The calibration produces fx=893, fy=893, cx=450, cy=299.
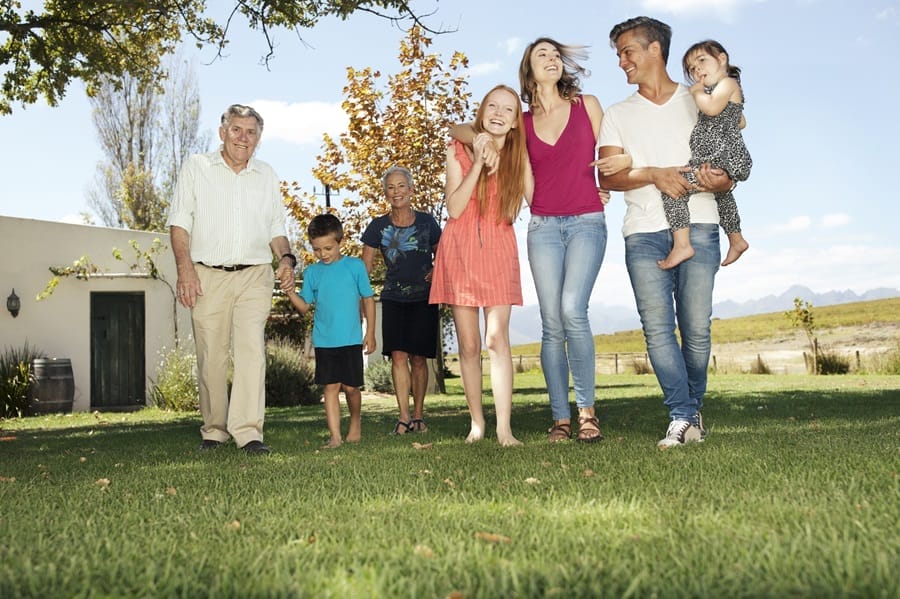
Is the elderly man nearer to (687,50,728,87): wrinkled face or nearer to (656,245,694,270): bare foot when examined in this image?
(656,245,694,270): bare foot

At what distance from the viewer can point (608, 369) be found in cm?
3875

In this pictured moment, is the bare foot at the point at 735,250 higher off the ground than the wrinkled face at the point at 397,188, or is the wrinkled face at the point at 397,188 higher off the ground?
the wrinkled face at the point at 397,188

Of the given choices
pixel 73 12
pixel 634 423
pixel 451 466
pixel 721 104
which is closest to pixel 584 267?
pixel 721 104

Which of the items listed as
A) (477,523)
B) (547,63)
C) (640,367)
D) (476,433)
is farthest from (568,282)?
(640,367)

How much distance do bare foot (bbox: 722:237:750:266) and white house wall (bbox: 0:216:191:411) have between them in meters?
15.8

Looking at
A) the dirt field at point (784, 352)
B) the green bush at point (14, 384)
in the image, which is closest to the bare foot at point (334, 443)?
the green bush at point (14, 384)

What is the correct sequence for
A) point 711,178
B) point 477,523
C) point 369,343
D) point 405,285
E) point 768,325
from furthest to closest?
point 768,325, point 405,285, point 369,343, point 711,178, point 477,523

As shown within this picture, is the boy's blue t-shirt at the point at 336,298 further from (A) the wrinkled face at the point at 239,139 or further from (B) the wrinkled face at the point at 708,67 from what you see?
(B) the wrinkled face at the point at 708,67

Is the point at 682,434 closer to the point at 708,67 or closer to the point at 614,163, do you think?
the point at 614,163

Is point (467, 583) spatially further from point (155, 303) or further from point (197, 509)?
point (155, 303)

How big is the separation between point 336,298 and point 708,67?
2.83m

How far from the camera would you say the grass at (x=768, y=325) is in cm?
5250

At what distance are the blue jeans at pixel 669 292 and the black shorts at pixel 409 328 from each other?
86.7 inches

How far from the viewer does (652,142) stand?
5.39 metres
